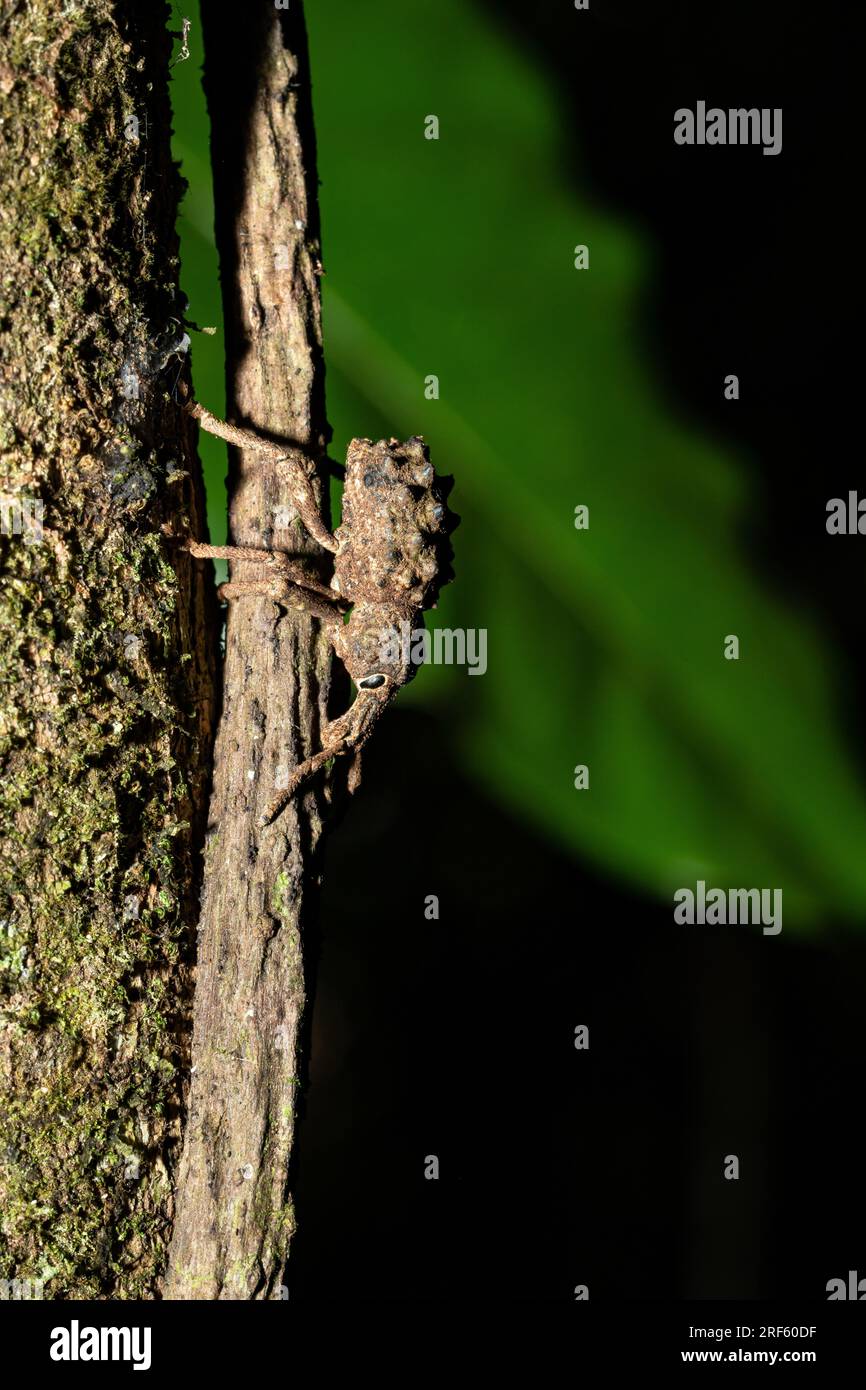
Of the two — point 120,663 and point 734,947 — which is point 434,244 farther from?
point 734,947

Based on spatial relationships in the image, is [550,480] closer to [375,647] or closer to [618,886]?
[375,647]

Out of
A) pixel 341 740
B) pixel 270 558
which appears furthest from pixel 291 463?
pixel 341 740

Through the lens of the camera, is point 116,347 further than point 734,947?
No

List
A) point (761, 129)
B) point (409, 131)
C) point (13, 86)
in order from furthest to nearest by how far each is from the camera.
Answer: point (761, 129), point (409, 131), point (13, 86)

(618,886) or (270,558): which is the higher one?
(270,558)

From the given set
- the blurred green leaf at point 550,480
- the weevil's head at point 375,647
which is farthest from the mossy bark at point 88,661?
the blurred green leaf at point 550,480

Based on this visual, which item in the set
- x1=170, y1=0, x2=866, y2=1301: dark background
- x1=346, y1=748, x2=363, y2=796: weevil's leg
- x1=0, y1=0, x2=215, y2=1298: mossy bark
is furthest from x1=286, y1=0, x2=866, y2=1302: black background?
x1=0, y1=0, x2=215, y2=1298: mossy bark

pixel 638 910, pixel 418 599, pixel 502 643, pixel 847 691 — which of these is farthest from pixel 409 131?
pixel 638 910
